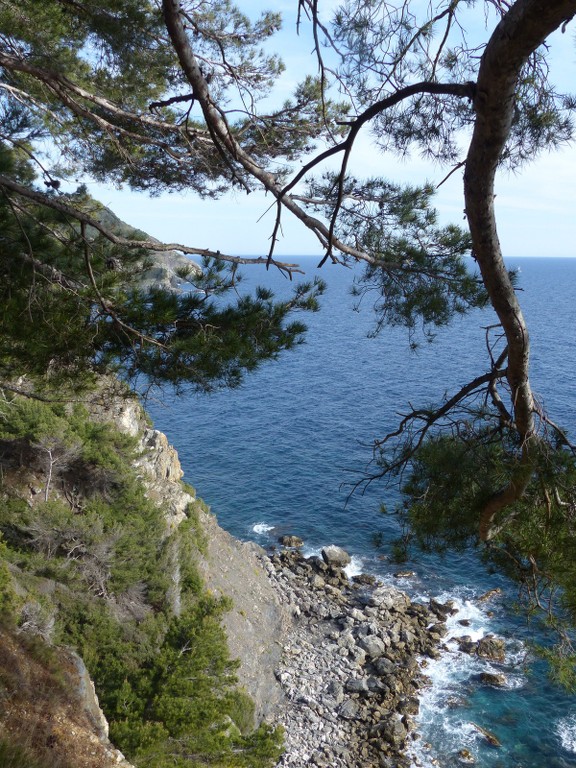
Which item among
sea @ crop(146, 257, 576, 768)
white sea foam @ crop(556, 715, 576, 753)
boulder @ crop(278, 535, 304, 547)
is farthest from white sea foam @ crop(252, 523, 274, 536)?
white sea foam @ crop(556, 715, 576, 753)

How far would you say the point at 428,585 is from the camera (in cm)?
1859

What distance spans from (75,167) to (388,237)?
12.7 feet

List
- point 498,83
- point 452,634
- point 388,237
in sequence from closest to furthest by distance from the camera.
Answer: point 498,83 → point 388,237 → point 452,634

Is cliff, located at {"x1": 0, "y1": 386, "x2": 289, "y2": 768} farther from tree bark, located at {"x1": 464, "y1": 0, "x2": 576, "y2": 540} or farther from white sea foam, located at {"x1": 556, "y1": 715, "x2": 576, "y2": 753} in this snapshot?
tree bark, located at {"x1": 464, "y1": 0, "x2": 576, "y2": 540}

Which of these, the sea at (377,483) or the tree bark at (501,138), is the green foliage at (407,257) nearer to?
the sea at (377,483)

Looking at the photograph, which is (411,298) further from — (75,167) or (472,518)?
(75,167)

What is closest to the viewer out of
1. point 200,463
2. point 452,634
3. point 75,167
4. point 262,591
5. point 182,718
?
point 75,167

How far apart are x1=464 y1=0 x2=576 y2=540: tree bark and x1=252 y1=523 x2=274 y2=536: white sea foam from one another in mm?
18699

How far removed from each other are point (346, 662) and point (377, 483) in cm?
862

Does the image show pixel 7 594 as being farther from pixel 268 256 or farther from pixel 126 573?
pixel 268 256

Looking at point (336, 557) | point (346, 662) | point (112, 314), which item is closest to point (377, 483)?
point (336, 557)

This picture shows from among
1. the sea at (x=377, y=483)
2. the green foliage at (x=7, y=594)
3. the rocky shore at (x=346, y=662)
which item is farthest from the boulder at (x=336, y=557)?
the green foliage at (x=7, y=594)

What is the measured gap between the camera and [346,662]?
15422 mm

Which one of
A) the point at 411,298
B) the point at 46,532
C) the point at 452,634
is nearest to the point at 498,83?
the point at 411,298
